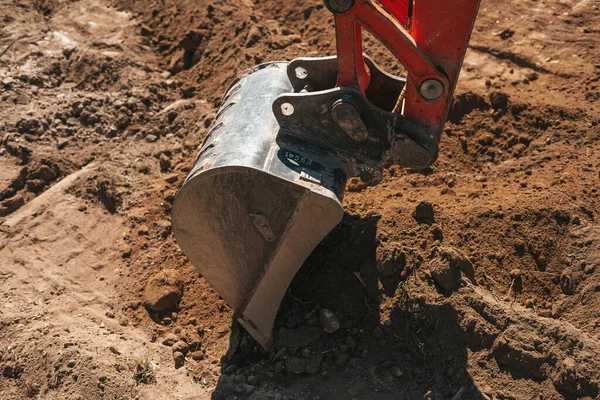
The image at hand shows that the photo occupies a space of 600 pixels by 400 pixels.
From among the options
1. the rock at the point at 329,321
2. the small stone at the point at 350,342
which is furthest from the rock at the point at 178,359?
the small stone at the point at 350,342

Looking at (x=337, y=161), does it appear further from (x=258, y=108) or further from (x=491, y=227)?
(x=491, y=227)

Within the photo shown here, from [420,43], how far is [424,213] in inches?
45.1

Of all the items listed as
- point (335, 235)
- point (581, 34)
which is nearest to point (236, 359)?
point (335, 235)

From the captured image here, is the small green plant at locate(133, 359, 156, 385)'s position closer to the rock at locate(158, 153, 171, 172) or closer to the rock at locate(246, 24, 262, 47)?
the rock at locate(158, 153, 171, 172)

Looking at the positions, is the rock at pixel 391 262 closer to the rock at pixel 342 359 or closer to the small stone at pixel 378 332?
the small stone at pixel 378 332

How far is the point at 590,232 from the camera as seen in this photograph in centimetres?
412

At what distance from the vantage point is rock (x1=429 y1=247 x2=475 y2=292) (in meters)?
3.96

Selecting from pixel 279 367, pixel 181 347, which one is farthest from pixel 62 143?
pixel 279 367

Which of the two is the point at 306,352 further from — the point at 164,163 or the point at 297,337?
the point at 164,163

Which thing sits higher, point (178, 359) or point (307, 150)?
point (307, 150)

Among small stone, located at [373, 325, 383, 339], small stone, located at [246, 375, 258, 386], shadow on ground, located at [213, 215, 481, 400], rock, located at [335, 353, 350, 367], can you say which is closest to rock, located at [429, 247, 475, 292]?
shadow on ground, located at [213, 215, 481, 400]

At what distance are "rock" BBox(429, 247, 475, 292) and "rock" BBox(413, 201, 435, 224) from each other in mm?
348

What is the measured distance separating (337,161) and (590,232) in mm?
1590

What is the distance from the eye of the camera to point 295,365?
411 centimetres
